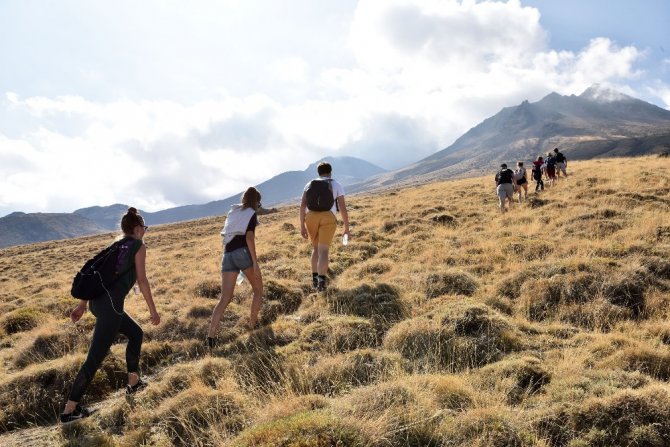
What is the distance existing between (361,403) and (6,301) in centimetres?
1709

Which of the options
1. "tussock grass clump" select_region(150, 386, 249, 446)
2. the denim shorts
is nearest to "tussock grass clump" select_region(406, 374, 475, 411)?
"tussock grass clump" select_region(150, 386, 249, 446)

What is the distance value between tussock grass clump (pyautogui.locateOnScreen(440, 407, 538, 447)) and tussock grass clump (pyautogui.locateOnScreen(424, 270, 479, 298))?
4.37m

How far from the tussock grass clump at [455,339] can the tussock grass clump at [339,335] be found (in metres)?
0.35

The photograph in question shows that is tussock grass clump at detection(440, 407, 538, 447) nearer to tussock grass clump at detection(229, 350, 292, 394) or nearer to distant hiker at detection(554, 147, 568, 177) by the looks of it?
tussock grass clump at detection(229, 350, 292, 394)

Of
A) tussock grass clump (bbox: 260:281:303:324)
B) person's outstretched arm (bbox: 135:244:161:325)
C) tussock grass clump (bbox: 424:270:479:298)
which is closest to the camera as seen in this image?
person's outstretched arm (bbox: 135:244:161:325)

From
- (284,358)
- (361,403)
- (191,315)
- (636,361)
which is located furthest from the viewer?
(191,315)

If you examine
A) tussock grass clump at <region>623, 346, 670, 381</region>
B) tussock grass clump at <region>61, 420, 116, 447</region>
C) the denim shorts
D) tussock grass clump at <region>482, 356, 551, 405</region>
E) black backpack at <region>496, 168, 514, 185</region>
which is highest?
black backpack at <region>496, 168, 514, 185</region>

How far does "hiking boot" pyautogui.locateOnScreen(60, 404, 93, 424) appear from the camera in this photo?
5496 millimetres

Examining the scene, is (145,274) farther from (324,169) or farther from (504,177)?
(504,177)

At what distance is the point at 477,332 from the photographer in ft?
21.1

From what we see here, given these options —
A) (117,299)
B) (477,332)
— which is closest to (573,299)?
(477,332)

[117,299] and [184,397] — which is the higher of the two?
[117,299]

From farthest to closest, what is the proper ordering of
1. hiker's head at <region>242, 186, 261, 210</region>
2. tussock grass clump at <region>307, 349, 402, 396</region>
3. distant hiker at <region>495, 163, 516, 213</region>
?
distant hiker at <region>495, 163, 516, 213</region>, hiker's head at <region>242, 186, 261, 210</region>, tussock grass clump at <region>307, 349, 402, 396</region>

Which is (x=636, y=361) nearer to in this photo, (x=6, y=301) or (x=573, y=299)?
(x=573, y=299)
